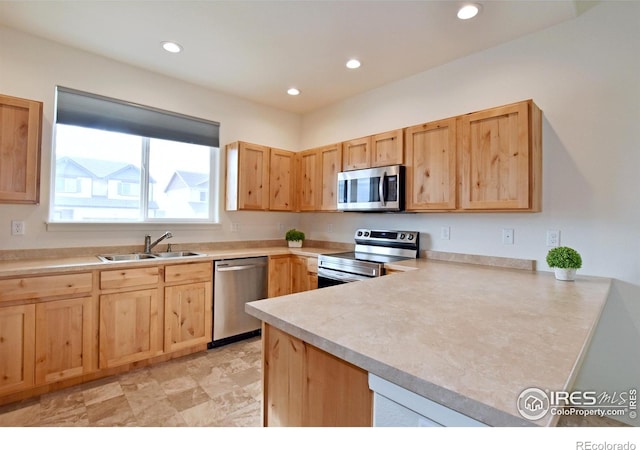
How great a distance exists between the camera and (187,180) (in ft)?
11.6

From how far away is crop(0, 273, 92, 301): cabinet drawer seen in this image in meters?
2.07

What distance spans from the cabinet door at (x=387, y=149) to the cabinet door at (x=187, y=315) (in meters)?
2.07

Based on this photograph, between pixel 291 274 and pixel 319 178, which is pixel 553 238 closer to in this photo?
pixel 319 178

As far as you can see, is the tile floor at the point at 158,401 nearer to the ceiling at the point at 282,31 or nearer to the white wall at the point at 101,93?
the white wall at the point at 101,93

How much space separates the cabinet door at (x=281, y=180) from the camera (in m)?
3.80

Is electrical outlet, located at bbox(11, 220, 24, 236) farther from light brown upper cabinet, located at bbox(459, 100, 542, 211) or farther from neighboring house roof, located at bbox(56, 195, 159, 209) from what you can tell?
light brown upper cabinet, located at bbox(459, 100, 542, 211)

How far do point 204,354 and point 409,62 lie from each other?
132 inches

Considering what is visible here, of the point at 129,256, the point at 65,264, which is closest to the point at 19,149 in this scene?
the point at 65,264

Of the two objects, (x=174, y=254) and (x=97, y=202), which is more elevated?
(x=97, y=202)

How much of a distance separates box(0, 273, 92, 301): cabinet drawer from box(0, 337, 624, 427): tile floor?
0.73m

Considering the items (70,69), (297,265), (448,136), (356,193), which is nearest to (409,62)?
(448,136)

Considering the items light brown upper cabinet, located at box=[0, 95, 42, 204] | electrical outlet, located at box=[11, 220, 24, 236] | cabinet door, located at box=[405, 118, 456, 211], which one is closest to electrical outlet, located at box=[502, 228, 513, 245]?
cabinet door, located at box=[405, 118, 456, 211]

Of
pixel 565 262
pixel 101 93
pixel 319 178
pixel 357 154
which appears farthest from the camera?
pixel 319 178

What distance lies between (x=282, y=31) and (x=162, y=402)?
2.87 metres
